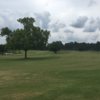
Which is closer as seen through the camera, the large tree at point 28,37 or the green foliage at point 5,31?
the large tree at point 28,37

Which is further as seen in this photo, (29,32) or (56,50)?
(56,50)

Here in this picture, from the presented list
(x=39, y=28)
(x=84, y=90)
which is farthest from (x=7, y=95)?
(x=39, y=28)

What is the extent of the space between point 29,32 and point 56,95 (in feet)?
206

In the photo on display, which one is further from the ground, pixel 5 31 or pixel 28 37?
pixel 5 31

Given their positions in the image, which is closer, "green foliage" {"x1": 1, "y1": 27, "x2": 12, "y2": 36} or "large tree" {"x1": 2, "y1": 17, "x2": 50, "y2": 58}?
"large tree" {"x1": 2, "y1": 17, "x2": 50, "y2": 58}

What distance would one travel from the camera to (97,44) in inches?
7825

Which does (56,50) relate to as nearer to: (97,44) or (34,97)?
(97,44)

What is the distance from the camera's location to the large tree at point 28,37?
77.2 m

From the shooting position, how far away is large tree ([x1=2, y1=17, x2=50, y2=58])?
77188mm

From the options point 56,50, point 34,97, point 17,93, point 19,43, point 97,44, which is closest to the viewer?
point 34,97

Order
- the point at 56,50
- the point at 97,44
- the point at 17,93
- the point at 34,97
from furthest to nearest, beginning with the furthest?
the point at 97,44 → the point at 56,50 → the point at 17,93 → the point at 34,97

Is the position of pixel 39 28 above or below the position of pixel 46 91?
above

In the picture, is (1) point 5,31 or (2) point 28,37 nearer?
(2) point 28,37

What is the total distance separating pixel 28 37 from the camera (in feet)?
256
